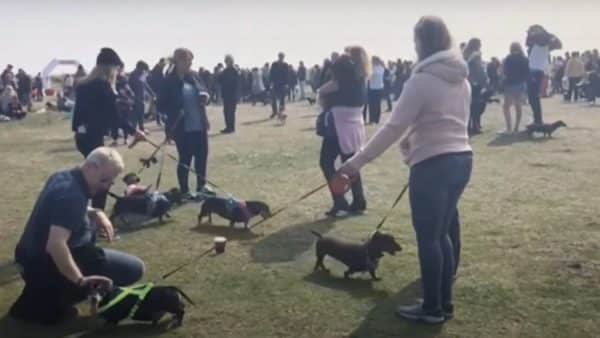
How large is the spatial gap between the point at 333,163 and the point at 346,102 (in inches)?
30.0

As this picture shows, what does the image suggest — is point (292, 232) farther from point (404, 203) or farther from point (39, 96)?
point (39, 96)

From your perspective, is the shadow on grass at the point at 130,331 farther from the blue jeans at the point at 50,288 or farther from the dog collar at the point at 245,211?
the dog collar at the point at 245,211

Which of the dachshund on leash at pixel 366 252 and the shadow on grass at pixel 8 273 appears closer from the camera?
the dachshund on leash at pixel 366 252

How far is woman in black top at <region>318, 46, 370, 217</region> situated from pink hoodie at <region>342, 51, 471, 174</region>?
10.3ft

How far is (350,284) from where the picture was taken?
5723 millimetres

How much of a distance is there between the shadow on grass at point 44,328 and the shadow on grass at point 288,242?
196cm

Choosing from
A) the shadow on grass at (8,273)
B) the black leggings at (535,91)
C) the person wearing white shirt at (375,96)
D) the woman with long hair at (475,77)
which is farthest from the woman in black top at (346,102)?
the person wearing white shirt at (375,96)

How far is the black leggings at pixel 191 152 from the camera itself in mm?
9070

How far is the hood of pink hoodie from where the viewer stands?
445cm

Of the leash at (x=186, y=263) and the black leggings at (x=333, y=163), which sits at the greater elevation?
the black leggings at (x=333, y=163)

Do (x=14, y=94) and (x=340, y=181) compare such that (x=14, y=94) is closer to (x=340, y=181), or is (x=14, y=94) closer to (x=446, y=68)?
(x=340, y=181)

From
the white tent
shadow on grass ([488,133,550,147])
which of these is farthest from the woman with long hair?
the white tent

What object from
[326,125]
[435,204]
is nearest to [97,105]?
[326,125]

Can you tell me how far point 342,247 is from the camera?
575cm
